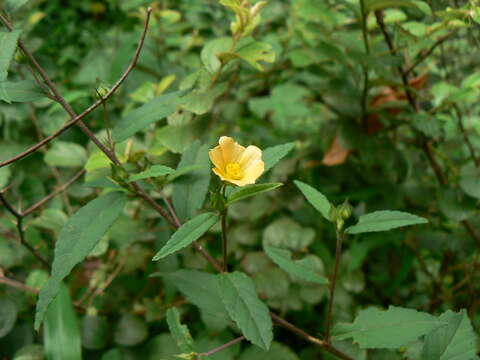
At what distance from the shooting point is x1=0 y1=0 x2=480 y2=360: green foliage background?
0.96 metres

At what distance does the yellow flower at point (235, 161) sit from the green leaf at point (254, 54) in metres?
0.35

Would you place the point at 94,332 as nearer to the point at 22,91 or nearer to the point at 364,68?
the point at 22,91

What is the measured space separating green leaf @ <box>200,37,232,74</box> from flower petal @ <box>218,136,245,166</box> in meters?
0.41

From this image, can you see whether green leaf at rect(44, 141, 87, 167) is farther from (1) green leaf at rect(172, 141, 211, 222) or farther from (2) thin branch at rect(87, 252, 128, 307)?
(1) green leaf at rect(172, 141, 211, 222)

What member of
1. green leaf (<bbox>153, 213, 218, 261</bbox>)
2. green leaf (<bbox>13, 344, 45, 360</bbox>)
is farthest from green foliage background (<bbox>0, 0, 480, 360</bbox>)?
green leaf (<bbox>153, 213, 218, 261</bbox>)

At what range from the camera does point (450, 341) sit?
77 cm

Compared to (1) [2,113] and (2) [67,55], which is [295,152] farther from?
(2) [67,55]

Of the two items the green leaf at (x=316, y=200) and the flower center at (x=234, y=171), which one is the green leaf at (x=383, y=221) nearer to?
the green leaf at (x=316, y=200)

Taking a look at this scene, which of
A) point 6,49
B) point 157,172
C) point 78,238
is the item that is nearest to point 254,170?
point 157,172

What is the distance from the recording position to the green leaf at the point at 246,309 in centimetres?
62

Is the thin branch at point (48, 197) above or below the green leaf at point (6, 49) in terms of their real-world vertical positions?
below

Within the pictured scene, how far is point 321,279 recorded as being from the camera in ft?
2.45

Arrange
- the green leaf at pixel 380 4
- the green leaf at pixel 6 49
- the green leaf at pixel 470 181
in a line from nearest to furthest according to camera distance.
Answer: the green leaf at pixel 6 49
the green leaf at pixel 380 4
the green leaf at pixel 470 181

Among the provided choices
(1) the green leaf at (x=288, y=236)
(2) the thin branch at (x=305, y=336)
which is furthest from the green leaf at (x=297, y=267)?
(1) the green leaf at (x=288, y=236)
